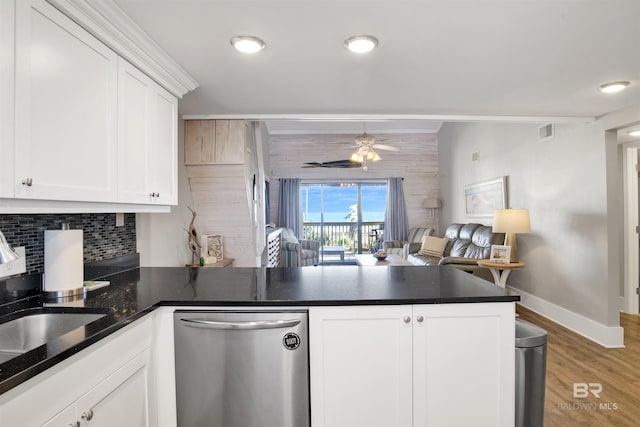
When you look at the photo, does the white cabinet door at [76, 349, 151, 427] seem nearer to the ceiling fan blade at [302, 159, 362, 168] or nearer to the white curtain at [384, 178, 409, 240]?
the ceiling fan blade at [302, 159, 362, 168]

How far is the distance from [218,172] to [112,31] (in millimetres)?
1813

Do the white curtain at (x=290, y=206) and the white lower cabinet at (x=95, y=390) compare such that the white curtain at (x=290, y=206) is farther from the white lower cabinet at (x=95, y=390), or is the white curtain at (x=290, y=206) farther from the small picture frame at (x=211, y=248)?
the white lower cabinet at (x=95, y=390)

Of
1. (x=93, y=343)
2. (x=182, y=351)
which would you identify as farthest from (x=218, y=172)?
(x=93, y=343)

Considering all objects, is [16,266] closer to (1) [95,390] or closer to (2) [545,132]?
(1) [95,390]

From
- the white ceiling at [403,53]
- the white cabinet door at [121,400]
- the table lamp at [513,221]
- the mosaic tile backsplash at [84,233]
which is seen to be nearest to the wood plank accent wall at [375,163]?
the table lamp at [513,221]

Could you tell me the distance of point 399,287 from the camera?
5.74ft

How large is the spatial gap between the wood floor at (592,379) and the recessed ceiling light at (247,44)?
109 inches

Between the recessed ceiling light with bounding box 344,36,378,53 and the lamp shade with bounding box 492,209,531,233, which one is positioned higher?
the recessed ceiling light with bounding box 344,36,378,53

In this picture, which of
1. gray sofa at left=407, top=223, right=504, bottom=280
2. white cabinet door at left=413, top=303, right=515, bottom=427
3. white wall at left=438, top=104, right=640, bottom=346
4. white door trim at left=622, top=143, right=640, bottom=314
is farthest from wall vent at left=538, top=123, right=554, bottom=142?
white cabinet door at left=413, top=303, right=515, bottom=427

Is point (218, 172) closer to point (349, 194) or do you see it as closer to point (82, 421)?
point (82, 421)

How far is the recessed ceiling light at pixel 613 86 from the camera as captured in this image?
2.41 metres

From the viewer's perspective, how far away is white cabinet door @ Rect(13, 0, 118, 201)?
44.9 inches

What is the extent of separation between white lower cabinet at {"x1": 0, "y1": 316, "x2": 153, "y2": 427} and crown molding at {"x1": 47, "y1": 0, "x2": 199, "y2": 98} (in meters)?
1.26

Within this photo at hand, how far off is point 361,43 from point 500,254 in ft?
10.7
